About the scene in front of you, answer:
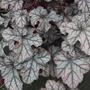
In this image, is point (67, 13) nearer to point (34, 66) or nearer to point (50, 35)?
point (50, 35)

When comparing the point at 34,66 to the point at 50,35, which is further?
the point at 50,35

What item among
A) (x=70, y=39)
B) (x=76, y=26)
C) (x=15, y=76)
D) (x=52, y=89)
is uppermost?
(x=76, y=26)

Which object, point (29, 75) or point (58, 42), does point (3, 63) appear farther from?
point (58, 42)

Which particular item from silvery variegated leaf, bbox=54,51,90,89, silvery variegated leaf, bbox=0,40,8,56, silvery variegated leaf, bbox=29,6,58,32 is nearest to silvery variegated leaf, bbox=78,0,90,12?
silvery variegated leaf, bbox=29,6,58,32

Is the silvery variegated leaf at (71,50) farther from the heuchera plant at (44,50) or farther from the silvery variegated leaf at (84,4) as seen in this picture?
the silvery variegated leaf at (84,4)

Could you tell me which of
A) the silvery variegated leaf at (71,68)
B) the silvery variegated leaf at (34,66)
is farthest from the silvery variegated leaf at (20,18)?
the silvery variegated leaf at (71,68)

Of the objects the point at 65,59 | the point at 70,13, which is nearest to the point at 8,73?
the point at 65,59

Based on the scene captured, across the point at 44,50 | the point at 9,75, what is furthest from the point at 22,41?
the point at 9,75
